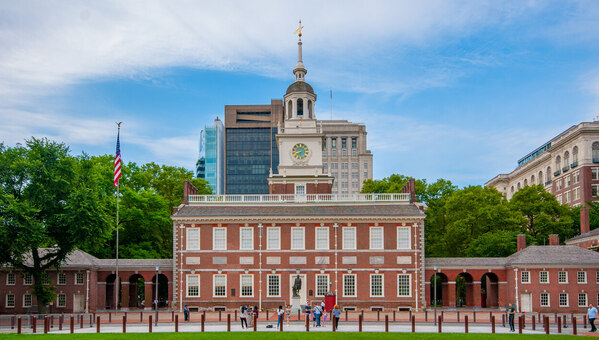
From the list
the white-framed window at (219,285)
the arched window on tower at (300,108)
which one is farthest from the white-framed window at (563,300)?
the arched window on tower at (300,108)

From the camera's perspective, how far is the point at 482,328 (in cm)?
3838

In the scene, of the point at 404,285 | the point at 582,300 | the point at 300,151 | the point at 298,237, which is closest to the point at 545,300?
the point at 582,300

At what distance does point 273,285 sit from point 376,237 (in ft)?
30.9

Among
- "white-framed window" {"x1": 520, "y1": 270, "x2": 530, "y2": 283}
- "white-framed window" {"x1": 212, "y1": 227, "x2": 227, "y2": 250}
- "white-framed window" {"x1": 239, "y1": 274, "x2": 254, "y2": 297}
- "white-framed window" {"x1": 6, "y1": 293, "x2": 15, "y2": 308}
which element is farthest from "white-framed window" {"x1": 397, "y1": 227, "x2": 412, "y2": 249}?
"white-framed window" {"x1": 6, "y1": 293, "x2": 15, "y2": 308}

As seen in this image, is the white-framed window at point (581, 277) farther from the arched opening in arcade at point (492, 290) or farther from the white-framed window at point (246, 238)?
the white-framed window at point (246, 238)

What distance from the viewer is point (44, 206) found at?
49.3 meters

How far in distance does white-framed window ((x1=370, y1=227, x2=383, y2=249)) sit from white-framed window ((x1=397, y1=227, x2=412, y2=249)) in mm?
1490

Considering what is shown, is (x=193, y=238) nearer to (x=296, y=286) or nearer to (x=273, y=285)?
(x=273, y=285)

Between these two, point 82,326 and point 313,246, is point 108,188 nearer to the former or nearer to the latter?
point 313,246

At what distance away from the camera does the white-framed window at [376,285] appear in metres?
56.9

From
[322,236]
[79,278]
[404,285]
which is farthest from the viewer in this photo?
[322,236]

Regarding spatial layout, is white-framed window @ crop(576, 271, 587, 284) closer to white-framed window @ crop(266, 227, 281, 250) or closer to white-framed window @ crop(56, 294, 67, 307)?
white-framed window @ crop(266, 227, 281, 250)

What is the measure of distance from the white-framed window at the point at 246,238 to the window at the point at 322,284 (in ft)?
20.4

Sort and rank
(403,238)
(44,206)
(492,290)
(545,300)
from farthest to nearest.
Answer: (492,290) < (403,238) < (545,300) < (44,206)
